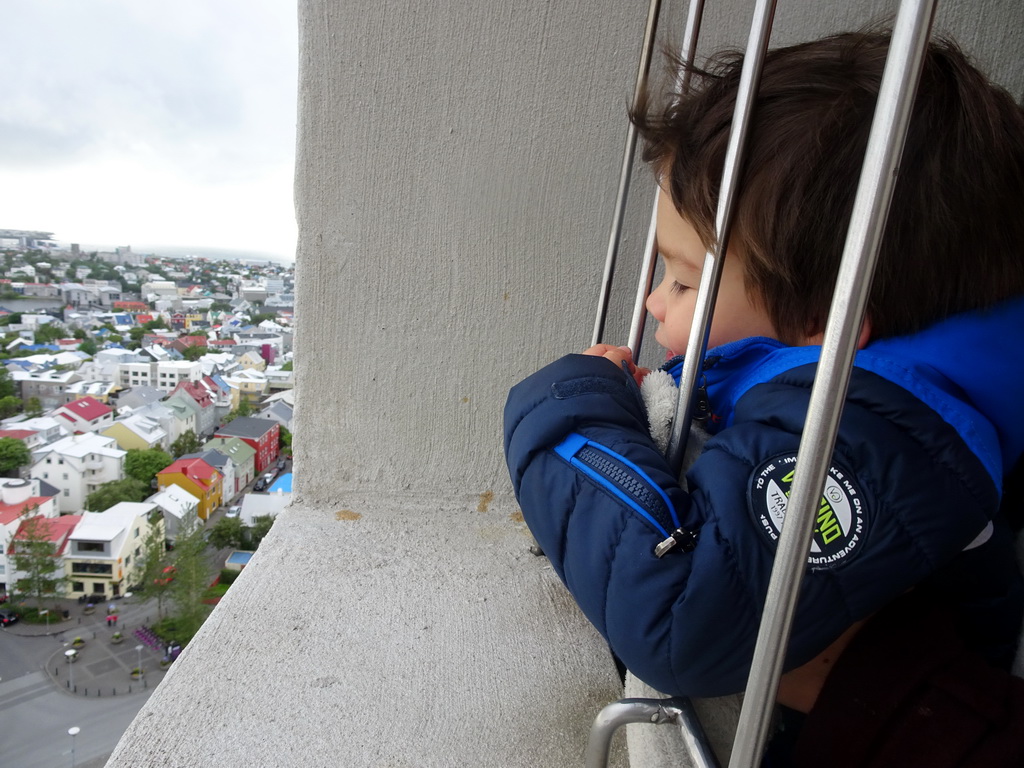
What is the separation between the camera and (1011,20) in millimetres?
1126

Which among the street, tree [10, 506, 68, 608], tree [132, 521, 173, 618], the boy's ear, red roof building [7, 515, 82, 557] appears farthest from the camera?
red roof building [7, 515, 82, 557]

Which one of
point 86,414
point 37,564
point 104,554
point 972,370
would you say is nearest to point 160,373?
point 86,414

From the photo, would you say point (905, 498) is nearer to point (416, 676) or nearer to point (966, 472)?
point (966, 472)

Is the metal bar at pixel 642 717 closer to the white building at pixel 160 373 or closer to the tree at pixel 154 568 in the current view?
the tree at pixel 154 568

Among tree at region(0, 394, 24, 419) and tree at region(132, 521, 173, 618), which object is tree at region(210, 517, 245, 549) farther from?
tree at region(0, 394, 24, 419)

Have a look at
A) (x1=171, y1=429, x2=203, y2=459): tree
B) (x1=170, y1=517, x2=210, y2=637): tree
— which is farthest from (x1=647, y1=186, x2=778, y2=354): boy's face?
(x1=171, y1=429, x2=203, y2=459): tree

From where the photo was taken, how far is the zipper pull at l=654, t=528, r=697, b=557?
542 mm

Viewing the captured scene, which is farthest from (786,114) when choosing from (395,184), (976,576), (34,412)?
(34,412)

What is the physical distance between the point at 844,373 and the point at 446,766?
2.05 ft

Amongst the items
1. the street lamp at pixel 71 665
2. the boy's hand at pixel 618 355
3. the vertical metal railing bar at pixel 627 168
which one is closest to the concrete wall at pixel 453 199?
the vertical metal railing bar at pixel 627 168

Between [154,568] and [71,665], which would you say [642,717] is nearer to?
[154,568]

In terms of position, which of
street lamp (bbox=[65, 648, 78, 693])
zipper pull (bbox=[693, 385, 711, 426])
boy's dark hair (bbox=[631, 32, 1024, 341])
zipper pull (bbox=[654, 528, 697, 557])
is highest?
boy's dark hair (bbox=[631, 32, 1024, 341])

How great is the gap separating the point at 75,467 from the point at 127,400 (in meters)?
1.48

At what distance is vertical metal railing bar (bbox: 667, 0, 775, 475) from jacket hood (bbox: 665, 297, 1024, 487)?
89 millimetres
